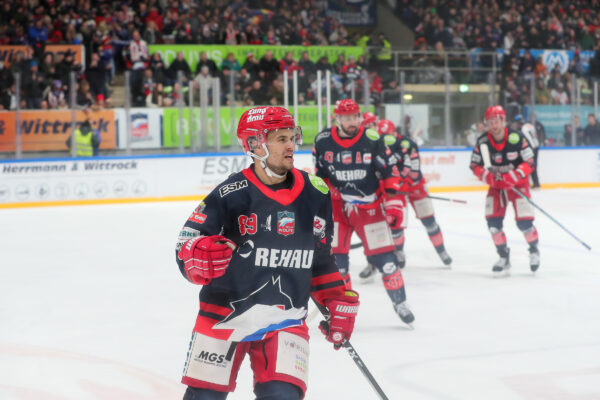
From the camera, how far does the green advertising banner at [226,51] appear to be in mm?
15062

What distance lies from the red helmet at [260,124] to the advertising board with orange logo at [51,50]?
11709mm

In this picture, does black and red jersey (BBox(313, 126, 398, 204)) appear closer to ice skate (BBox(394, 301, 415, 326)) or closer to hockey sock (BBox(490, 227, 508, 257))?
ice skate (BBox(394, 301, 415, 326))

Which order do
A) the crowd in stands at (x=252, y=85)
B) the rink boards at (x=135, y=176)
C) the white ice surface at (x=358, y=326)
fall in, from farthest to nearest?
the crowd in stands at (x=252, y=85)
the rink boards at (x=135, y=176)
the white ice surface at (x=358, y=326)

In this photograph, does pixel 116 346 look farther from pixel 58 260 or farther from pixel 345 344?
pixel 58 260

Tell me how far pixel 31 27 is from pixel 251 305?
13803 mm

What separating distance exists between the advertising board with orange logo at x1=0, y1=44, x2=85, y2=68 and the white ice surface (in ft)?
20.2

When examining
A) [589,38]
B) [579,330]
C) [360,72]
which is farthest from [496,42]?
[579,330]

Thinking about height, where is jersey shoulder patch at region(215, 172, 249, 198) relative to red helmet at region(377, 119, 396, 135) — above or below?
below

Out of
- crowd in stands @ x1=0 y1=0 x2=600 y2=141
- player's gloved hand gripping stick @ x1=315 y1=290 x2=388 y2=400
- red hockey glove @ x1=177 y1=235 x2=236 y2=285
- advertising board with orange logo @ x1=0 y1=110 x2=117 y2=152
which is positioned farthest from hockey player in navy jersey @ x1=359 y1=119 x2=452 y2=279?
advertising board with orange logo @ x1=0 y1=110 x2=117 y2=152

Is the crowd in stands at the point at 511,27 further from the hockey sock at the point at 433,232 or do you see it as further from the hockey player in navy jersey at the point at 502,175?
the hockey player in navy jersey at the point at 502,175

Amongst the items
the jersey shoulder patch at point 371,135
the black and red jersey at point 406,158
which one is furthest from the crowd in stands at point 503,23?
the jersey shoulder patch at point 371,135

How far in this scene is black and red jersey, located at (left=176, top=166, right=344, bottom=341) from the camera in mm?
2195

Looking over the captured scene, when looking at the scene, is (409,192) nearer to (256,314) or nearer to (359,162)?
(359,162)

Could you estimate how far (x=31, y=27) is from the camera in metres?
14.6
